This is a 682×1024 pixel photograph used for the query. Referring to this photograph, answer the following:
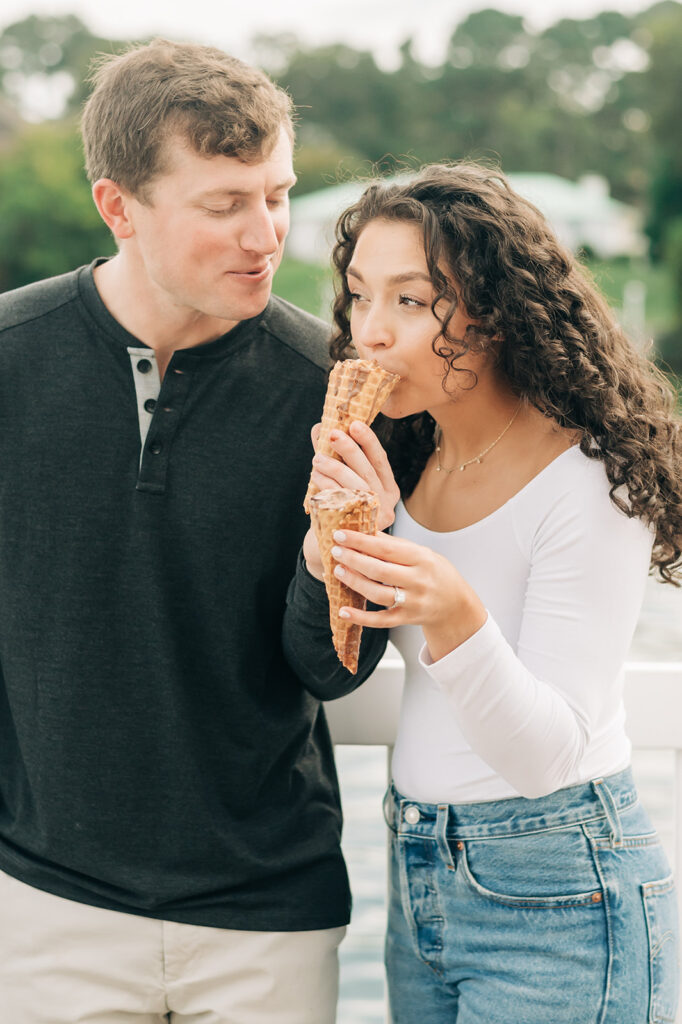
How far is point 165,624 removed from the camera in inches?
82.5

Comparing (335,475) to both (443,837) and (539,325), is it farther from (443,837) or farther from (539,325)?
(443,837)

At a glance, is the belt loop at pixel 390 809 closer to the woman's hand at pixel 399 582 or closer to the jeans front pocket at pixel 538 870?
the jeans front pocket at pixel 538 870

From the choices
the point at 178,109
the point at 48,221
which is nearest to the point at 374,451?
the point at 178,109

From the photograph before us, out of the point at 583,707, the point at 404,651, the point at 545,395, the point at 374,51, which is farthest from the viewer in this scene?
the point at 374,51

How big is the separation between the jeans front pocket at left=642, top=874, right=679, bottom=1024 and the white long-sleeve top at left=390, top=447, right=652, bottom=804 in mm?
211

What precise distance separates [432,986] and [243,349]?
122 cm

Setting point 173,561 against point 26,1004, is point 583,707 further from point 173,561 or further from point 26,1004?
point 26,1004

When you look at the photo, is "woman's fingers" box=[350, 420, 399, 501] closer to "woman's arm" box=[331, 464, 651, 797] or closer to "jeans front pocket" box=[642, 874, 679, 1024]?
"woman's arm" box=[331, 464, 651, 797]

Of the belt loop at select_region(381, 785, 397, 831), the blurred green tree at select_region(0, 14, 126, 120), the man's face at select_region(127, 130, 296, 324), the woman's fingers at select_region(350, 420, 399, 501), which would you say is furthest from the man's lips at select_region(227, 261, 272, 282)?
the blurred green tree at select_region(0, 14, 126, 120)

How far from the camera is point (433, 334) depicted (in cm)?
187

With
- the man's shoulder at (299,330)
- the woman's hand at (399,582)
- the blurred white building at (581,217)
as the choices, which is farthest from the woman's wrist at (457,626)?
the blurred white building at (581,217)

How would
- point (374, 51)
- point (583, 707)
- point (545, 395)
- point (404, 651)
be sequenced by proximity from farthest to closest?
point (374, 51) < point (404, 651) < point (545, 395) < point (583, 707)

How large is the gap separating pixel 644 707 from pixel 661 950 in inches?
20.4

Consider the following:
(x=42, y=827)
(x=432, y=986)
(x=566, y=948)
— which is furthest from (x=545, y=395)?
(x=42, y=827)
